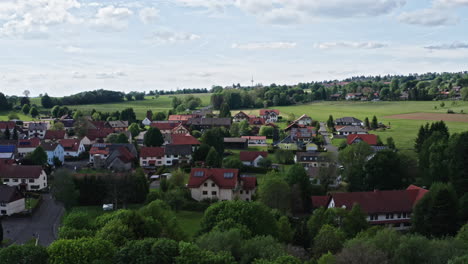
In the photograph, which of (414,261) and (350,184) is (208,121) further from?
(414,261)

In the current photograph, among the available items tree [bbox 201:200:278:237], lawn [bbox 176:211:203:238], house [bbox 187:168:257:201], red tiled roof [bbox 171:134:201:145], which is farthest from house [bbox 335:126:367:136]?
tree [bbox 201:200:278:237]

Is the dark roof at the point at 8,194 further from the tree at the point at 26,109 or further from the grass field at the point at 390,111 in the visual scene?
the tree at the point at 26,109

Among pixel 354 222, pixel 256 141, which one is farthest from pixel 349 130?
Result: pixel 354 222

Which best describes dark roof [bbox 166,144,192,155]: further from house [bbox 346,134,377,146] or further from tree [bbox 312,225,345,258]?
tree [bbox 312,225,345,258]

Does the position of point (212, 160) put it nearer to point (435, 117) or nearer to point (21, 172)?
point (21, 172)

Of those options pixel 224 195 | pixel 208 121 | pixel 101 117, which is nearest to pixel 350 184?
pixel 224 195

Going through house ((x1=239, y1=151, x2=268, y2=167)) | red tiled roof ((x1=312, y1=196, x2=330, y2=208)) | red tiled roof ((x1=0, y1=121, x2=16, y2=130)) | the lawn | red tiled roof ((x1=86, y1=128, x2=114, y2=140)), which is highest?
red tiled roof ((x1=0, y1=121, x2=16, y2=130))
